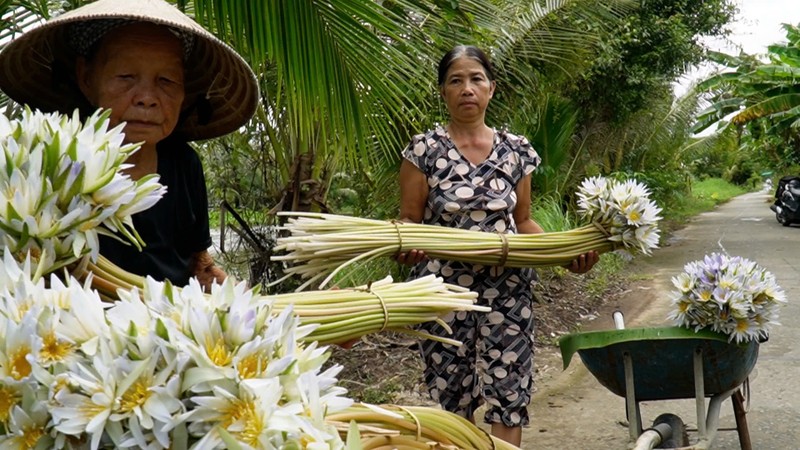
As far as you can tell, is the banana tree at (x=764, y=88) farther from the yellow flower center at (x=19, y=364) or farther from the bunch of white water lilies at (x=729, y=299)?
the yellow flower center at (x=19, y=364)

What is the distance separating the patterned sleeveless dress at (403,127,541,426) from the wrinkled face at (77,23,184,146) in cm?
118

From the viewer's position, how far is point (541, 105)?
718 cm

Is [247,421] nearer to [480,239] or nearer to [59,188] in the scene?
[59,188]

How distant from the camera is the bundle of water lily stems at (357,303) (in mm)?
1023

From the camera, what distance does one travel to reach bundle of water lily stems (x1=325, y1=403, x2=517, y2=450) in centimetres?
104

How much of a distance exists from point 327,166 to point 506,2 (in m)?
2.30

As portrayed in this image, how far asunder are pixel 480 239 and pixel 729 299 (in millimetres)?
842

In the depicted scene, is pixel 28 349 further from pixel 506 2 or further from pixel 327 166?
pixel 506 2

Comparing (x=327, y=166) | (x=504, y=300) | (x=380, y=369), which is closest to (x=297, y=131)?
(x=327, y=166)

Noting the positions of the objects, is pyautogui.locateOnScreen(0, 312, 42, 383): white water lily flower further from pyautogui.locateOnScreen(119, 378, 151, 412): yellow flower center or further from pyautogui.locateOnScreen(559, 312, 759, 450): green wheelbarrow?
pyautogui.locateOnScreen(559, 312, 759, 450): green wheelbarrow

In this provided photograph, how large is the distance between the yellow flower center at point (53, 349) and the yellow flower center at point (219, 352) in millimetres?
125

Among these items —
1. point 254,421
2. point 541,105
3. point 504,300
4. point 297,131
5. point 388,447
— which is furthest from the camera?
point 541,105

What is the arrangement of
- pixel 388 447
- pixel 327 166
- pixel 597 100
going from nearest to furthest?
pixel 388 447, pixel 327 166, pixel 597 100

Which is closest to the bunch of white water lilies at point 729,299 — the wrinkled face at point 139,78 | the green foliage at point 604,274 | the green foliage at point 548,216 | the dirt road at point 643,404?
the dirt road at point 643,404
